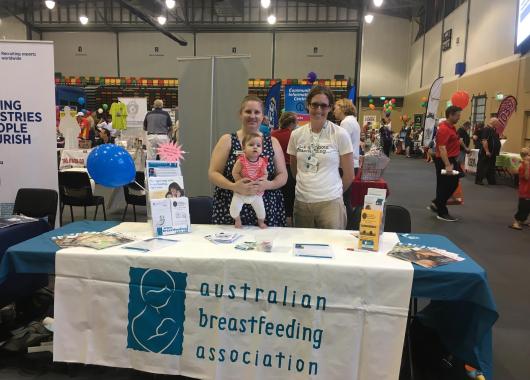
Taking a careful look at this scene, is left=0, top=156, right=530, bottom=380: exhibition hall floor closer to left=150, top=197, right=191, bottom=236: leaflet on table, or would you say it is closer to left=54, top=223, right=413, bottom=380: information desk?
left=54, top=223, right=413, bottom=380: information desk

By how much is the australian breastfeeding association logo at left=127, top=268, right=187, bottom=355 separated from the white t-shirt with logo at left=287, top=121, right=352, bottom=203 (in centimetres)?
93

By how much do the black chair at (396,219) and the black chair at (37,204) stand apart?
269cm

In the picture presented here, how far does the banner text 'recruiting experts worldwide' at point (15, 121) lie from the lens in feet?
12.8

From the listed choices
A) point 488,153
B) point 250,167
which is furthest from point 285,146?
point 488,153

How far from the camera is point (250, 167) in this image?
2113mm

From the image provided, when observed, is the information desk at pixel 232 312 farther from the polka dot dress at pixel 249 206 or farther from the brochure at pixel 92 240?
the polka dot dress at pixel 249 206

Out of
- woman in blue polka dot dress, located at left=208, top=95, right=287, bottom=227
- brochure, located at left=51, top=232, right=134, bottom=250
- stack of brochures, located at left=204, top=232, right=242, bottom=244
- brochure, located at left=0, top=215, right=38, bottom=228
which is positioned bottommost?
brochure, located at left=0, top=215, right=38, bottom=228

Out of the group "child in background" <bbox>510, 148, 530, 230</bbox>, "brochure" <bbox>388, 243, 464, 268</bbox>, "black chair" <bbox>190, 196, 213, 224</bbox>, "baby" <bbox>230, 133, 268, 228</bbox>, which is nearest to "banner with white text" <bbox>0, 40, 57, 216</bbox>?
"black chair" <bbox>190, 196, 213, 224</bbox>

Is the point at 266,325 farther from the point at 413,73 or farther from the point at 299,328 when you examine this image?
the point at 413,73

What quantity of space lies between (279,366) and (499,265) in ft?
9.85

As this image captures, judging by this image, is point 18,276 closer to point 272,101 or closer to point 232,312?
point 232,312

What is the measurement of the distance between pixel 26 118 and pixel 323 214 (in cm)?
313

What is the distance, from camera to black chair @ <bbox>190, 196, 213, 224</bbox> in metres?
2.77

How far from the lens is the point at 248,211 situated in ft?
7.70
